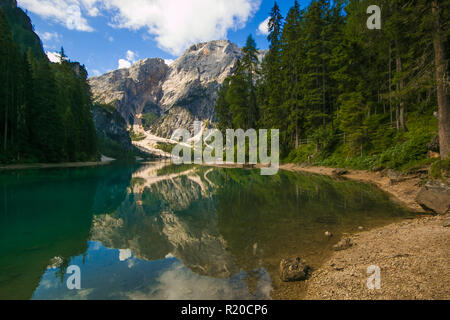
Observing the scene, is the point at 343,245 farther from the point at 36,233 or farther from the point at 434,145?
the point at 434,145

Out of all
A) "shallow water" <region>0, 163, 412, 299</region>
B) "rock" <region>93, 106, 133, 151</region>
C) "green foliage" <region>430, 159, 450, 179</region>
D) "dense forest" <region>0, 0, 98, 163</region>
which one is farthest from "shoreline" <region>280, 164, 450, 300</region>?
"rock" <region>93, 106, 133, 151</region>

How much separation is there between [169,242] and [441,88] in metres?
14.2

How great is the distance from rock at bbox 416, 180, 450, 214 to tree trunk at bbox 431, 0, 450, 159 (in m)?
2.83

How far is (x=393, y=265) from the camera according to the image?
14.7 ft

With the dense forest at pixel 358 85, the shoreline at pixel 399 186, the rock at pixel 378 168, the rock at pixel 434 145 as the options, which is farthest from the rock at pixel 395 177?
the rock at pixel 378 168

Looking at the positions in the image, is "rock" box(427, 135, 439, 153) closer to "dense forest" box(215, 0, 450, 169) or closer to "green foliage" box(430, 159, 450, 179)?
"dense forest" box(215, 0, 450, 169)

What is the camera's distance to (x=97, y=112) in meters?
159

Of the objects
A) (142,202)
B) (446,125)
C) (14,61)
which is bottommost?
(142,202)

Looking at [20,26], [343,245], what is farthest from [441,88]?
[20,26]

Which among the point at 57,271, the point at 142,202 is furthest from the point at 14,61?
the point at 57,271

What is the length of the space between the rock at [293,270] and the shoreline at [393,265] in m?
0.16

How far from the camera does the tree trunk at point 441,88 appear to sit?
10.5m

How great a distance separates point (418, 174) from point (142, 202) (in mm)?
16554
